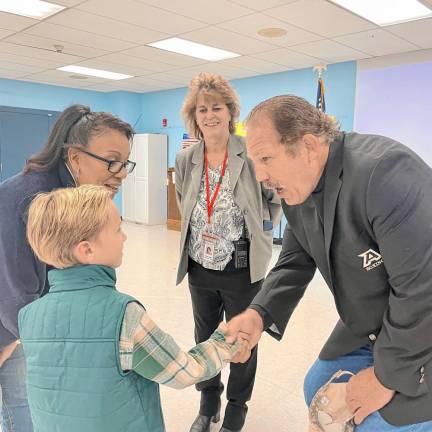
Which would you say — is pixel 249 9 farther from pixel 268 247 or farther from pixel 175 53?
pixel 268 247

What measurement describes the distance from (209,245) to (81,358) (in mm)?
1162

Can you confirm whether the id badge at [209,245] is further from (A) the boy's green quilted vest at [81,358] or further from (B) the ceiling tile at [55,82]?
(B) the ceiling tile at [55,82]

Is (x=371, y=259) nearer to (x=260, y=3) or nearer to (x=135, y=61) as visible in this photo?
(x=260, y=3)

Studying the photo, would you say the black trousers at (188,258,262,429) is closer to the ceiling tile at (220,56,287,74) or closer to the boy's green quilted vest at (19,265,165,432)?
the boy's green quilted vest at (19,265,165,432)

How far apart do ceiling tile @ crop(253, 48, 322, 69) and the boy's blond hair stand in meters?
5.20

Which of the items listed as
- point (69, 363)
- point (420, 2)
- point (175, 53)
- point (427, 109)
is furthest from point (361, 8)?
point (69, 363)

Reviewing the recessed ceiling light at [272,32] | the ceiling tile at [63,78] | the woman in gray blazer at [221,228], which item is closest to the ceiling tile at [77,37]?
the recessed ceiling light at [272,32]

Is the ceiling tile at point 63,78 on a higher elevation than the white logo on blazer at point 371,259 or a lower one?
higher

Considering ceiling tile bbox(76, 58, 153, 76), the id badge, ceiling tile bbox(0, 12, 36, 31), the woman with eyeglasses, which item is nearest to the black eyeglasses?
the woman with eyeglasses

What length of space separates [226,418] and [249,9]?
11.7ft

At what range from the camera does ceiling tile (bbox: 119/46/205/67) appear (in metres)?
5.89

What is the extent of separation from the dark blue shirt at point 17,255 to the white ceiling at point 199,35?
129 inches

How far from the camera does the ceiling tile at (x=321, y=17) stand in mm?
4066

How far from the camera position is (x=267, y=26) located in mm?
4684
